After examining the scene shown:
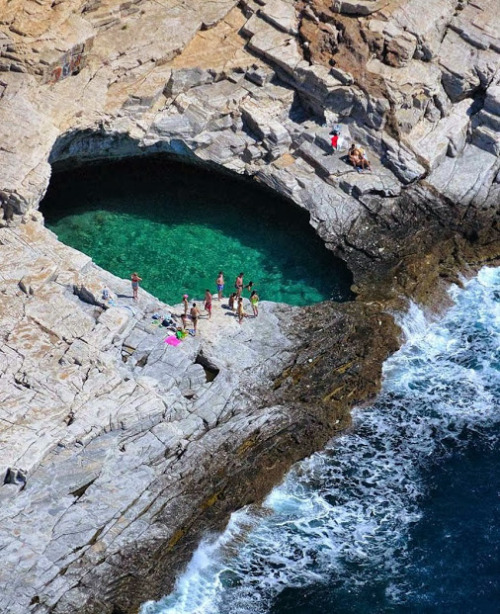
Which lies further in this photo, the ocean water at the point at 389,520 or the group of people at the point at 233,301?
the group of people at the point at 233,301

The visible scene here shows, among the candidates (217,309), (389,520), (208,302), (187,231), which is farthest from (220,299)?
(389,520)

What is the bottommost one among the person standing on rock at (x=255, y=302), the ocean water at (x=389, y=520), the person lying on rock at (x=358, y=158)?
the ocean water at (x=389, y=520)

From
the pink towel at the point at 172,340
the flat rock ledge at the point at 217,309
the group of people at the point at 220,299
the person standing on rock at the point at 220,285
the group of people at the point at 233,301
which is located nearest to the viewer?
the flat rock ledge at the point at 217,309

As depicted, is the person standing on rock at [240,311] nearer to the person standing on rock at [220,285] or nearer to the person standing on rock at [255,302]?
the person standing on rock at [255,302]

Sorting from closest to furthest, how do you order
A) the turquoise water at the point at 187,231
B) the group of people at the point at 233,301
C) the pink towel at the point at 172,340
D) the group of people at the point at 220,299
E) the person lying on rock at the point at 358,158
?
1. the pink towel at the point at 172,340
2. the group of people at the point at 220,299
3. the group of people at the point at 233,301
4. the turquoise water at the point at 187,231
5. the person lying on rock at the point at 358,158

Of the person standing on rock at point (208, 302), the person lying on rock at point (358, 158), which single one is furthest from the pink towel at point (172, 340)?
the person lying on rock at point (358, 158)

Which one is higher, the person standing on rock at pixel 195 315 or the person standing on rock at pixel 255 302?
the person standing on rock at pixel 255 302

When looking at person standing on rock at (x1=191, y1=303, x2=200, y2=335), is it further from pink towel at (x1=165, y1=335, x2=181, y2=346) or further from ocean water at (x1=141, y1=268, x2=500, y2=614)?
ocean water at (x1=141, y1=268, x2=500, y2=614)
